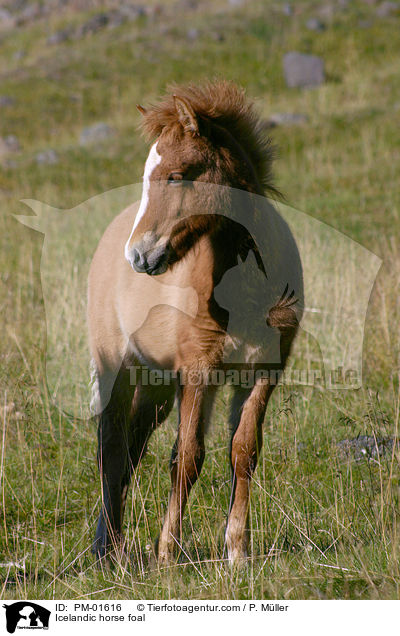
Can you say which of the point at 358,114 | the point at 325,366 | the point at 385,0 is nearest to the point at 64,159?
the point at 358,114

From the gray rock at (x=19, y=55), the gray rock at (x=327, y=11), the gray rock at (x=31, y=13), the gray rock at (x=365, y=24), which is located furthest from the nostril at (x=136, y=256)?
the gray rock at (x=31, y=13)

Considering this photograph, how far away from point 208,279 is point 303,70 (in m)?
19.0

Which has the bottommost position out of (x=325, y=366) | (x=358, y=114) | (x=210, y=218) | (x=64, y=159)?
(x=325, y=366)

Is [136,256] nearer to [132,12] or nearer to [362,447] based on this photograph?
[362,447]

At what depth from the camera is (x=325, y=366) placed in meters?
6.01

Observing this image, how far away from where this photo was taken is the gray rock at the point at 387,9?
2498 cm

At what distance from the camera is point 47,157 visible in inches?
656

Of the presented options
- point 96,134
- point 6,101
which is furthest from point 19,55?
point 96,134

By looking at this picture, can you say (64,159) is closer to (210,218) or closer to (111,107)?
(111,107)

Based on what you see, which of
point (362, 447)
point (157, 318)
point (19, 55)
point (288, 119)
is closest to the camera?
point (157, 318)

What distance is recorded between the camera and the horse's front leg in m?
3.55

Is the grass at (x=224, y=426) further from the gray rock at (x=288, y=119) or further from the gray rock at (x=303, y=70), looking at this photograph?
the gray rock at (x=288, y=119)

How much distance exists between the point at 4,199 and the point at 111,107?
849 cm

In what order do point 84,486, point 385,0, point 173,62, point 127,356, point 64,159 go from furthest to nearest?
point 385,0 → point 173,62 → point 64,159 → point 84,486 → point 127,356
